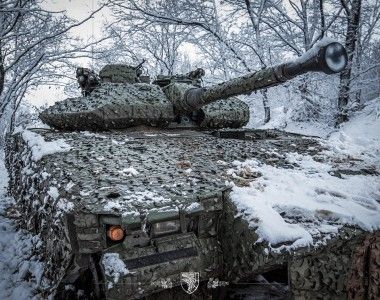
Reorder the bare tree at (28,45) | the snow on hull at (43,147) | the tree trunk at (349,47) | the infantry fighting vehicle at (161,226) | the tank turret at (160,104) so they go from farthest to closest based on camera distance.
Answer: the tree trunk at (349,47)
the bare tree at (28,45)
the tank turret at (160,104)
the snow on hull at (43,147)
the infantry fighting vehicle at (161,226)

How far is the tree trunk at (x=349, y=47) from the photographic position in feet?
35.5

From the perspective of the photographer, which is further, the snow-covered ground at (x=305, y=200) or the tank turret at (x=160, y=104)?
the tank turret at (x=160, y=104)

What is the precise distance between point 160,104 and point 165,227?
2.51m

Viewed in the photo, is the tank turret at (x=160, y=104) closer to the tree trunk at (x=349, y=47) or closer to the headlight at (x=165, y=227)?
the headlight at (x=165, y=227)

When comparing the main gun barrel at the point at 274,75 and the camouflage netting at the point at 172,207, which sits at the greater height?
the main gun barrel at the point at 274,75

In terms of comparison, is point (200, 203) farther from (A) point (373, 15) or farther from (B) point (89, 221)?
(A) point (373, 15)

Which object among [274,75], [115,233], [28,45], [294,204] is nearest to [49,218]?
[115,233]

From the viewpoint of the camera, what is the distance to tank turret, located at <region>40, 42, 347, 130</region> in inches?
134

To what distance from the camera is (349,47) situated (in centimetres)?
1120

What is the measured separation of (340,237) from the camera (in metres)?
2.02

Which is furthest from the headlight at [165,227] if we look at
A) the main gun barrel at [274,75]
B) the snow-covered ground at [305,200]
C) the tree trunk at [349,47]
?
the tree trunk at [349,47]

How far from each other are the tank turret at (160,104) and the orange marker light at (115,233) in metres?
1.83

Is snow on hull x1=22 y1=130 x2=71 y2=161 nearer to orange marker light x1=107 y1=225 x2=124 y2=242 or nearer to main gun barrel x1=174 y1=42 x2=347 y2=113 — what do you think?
orange marker light x1=107 y1=225 x2=124 y2=242

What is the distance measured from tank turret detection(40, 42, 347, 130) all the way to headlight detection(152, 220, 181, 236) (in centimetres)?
159
